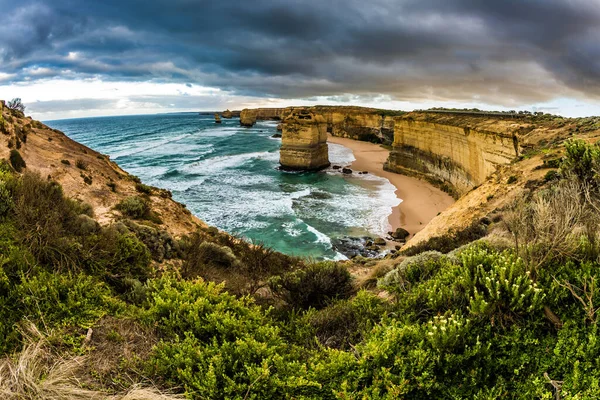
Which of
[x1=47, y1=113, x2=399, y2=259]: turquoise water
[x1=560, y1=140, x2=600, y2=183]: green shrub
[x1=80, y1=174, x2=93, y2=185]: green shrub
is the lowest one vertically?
[x1=47, y1=113, x2=399, y2=259]: turquoise water

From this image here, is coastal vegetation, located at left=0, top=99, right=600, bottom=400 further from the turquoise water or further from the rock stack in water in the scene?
the rock stack in water

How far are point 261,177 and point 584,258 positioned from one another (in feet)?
112

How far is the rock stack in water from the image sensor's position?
39.6 metres

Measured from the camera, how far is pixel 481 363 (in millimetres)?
3676

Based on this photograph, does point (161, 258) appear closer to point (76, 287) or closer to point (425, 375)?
point (76, 287)

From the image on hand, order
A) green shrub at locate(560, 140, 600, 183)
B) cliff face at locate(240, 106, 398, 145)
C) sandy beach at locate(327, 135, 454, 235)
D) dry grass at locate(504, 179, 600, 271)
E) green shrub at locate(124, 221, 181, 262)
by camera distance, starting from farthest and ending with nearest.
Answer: cliff face at locate(240, 106, 398, 145), sandy beach at locate(327, 135, 454, 235), green shrub at locate(124, 221, 181, 262), green shrub at locate(560, 140, 600, 183), dry grass at locate(504, 179, 600, 271)

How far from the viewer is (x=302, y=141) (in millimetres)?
40094

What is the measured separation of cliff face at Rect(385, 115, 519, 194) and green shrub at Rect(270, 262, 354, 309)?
18048mm

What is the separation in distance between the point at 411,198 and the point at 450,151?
257 inches

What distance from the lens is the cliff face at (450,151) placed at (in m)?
22.5

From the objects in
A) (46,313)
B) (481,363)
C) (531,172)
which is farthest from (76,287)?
(531,172)

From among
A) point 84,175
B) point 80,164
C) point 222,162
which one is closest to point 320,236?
point 84,175

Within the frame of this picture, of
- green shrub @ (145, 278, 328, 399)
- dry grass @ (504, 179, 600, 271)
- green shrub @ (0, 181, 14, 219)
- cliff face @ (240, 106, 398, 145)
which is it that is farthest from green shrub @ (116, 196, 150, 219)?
cliff face @ (240, 106, 398, 145)

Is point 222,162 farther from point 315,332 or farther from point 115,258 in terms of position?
point 315,332
